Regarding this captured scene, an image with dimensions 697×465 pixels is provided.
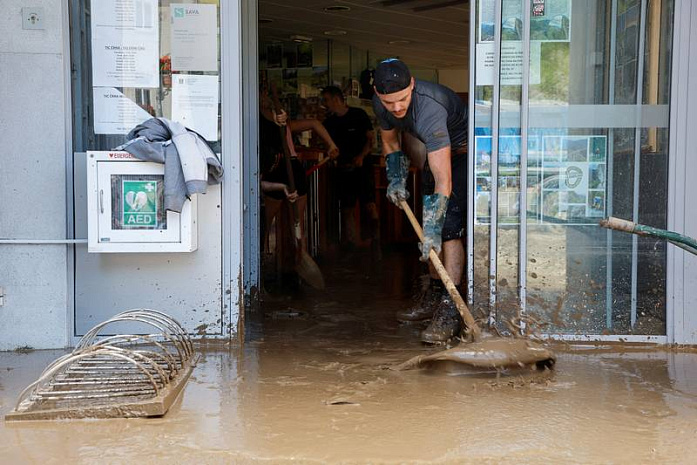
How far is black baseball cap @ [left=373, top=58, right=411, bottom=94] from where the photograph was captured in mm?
5707

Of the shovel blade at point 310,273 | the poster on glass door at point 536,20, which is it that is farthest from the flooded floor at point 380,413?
the shovel blade at point 310,273

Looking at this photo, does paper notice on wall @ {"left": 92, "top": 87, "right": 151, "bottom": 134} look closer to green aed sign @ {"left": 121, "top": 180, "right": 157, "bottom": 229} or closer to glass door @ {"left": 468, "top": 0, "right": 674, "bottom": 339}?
green aed sign @ {"left": 121, "top": 180, "right": 157, "bottom": 229}

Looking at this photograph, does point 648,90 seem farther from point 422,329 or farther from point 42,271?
point 42,271

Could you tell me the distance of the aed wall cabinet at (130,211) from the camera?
16.9 ft

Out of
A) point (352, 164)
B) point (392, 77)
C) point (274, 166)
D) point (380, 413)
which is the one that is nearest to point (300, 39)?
point (352, 164)

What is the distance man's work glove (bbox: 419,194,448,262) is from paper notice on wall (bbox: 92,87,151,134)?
1.91 meters

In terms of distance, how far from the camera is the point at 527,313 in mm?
5523

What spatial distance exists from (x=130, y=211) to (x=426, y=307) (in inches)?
97.7

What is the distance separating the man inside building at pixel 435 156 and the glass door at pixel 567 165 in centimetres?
27

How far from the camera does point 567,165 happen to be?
18.1 ft

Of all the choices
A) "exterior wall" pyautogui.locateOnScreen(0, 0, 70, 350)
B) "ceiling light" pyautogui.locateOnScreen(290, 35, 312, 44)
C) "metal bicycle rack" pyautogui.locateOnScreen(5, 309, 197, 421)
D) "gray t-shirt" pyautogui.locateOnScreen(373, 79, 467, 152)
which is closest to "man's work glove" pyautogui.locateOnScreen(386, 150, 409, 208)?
"gray t-shirt" pyautogui.locateOnScreen(373, 79, 467, 152)

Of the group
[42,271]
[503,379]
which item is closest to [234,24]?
[42,271]

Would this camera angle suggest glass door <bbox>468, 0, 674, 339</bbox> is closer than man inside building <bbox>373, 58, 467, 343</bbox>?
Yes

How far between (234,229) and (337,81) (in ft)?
29.8
